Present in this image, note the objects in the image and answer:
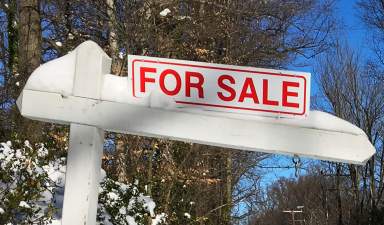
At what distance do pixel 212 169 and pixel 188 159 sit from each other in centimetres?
296

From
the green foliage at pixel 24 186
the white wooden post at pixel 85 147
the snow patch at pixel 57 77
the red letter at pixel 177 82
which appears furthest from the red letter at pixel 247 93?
the green foliage at pixel 24 186

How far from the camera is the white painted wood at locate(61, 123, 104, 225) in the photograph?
3.17 m

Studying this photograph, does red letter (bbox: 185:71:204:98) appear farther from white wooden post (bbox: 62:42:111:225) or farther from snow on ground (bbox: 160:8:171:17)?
snow on ground (bbox: 160:8:171:17)

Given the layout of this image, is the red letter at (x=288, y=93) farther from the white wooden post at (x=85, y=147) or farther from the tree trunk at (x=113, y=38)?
→ the tree trunk at (x=113, y=38)

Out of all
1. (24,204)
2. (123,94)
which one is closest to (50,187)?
(24,204)

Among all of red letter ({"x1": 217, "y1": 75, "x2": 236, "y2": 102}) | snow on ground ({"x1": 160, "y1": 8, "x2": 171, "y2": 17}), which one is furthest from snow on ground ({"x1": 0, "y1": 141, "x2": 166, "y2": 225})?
snow on ground ({"x1": 160, "y1": 8, "x2": 171, "y2": 17})

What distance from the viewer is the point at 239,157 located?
1756 centimetres

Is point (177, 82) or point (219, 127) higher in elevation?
point (177, 82)

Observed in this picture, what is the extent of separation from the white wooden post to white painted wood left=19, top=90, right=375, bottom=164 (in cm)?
7

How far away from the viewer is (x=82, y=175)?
10.5 feet

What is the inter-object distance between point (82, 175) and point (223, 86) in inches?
36.7

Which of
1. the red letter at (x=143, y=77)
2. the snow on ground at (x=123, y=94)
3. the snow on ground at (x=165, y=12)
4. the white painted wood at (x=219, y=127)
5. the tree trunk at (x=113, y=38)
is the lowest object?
the white painted wood at (x=219, y=127)

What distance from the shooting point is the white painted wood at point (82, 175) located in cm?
317

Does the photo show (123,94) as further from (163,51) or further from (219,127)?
(163,51)
